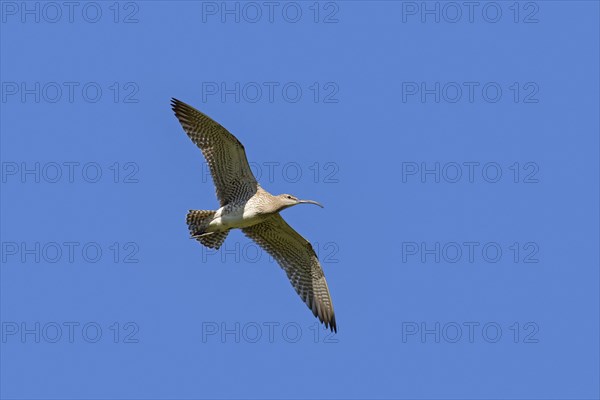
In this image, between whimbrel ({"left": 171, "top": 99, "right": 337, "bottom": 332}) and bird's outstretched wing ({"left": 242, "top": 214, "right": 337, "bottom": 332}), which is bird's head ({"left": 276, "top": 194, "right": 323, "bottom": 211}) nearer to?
whimbrel ({"left": 171, "top": 99, "right": 337, "bottom": 332})

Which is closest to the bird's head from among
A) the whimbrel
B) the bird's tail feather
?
the whimbrel

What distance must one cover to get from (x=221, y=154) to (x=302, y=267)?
310 centimetres

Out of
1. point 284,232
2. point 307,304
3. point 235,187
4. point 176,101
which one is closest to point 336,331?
point 307,304

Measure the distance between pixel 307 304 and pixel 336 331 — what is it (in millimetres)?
769

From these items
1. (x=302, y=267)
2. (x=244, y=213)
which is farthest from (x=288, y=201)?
Answer: (x=302, y=267)

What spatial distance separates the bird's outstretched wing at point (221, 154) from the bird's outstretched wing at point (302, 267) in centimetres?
137

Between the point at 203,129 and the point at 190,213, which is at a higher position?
the point at 203,129

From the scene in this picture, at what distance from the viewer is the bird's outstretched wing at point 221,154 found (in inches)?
778

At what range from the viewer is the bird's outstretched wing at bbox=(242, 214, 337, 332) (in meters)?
21.5

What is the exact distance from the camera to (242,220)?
20.2 metres

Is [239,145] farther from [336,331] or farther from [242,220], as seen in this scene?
[336,331]

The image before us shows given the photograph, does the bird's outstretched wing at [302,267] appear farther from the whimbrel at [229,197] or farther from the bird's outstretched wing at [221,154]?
the bird's outstretched wing at [221,154]

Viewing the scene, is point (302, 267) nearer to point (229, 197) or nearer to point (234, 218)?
point (234, 218)

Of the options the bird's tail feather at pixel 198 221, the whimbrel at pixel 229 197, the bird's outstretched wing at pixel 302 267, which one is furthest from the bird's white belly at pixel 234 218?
the bird's outstretched wing at pixel 302 267
